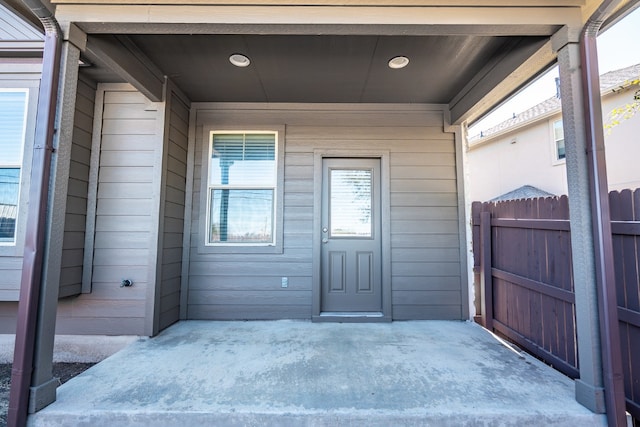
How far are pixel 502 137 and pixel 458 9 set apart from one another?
832 centimetres

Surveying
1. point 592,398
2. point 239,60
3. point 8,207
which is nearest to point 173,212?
point 8,207

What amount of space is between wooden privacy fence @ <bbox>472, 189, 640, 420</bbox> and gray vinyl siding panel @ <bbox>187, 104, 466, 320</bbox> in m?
0.32

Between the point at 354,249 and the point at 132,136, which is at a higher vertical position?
the point at 132,136

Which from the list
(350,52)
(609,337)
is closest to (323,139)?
(350,52)

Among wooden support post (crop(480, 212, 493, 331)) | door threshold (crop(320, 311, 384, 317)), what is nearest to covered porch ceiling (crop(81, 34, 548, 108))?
wooden support post (crop(480, 212, 493, 331))

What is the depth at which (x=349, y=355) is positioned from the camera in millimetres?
2422

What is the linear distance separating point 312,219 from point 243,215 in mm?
806

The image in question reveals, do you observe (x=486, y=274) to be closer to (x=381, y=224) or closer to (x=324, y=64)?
(x=381, y=224)

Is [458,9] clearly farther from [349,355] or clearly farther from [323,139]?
[349,355]

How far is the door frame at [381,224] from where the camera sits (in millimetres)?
3330

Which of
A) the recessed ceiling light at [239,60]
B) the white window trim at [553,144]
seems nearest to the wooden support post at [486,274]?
the recessed ceiling light at [239,60]

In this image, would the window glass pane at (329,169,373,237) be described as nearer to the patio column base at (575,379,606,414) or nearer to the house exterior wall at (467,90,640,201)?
the patio column base at (575,379,606,414)

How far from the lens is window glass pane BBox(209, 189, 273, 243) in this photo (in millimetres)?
3488

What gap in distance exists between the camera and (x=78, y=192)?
Result: 278 cm
